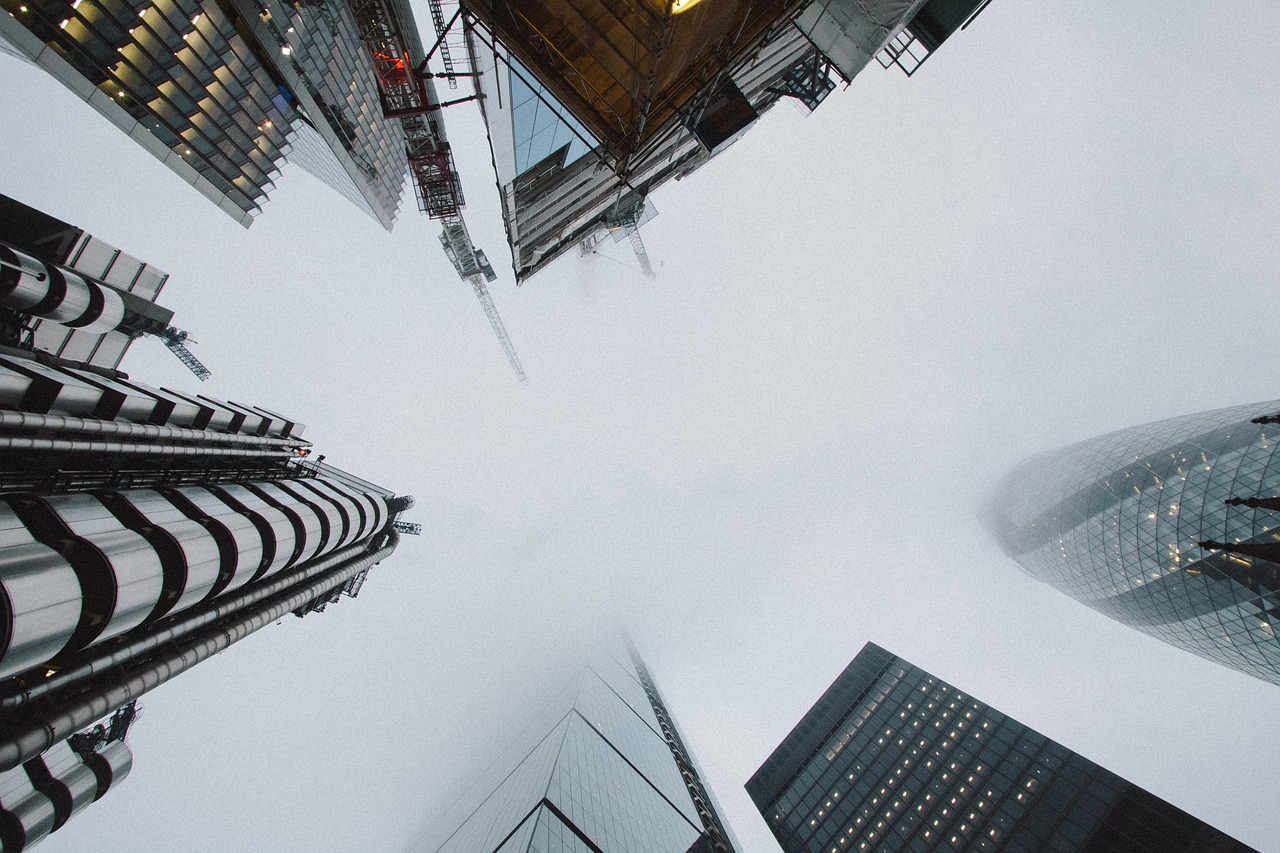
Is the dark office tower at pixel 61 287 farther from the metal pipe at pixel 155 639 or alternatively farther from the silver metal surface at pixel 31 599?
the metal pipe at pixel 155 639

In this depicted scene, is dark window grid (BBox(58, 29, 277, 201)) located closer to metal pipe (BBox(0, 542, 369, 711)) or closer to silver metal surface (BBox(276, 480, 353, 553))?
silver metal surface (BBox(276, 480, 353, 553))

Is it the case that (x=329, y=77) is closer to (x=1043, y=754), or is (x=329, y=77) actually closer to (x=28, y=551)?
(x=28, y=551)

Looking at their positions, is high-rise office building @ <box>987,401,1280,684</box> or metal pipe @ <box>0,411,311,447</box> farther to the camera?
high-rise office building @ <box>987,401,1280,684</box>

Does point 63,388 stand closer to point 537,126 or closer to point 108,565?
point 108,565

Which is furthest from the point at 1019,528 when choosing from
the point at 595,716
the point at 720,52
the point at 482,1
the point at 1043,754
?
the point at 482,1

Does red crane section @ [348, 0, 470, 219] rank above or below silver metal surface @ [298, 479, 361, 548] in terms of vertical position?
above

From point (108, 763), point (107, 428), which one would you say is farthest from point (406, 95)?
point (108, 763)

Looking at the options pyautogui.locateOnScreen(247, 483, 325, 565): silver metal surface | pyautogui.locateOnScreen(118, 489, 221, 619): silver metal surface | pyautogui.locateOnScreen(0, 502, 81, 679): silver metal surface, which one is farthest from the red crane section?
pyautogui.locateOnScreen(0, 502, 81, 679): silver metal surface
